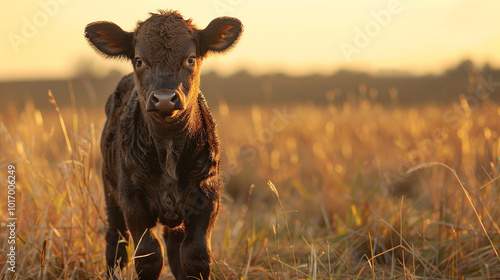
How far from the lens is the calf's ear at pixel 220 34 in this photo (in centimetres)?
343

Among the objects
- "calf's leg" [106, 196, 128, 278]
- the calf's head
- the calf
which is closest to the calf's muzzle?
the calf's head

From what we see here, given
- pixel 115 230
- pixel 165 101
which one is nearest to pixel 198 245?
pixel 165 101

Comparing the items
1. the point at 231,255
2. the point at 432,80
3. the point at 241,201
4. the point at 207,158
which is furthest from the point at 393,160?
the point at 432,80

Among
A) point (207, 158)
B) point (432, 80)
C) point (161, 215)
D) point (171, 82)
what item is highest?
point (171, 82)

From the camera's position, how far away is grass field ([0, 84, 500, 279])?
361 cm

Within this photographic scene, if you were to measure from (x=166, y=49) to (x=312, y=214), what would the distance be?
12.0 ft

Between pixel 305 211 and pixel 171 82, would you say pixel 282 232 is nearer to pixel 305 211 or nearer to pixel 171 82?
pixel 305 211

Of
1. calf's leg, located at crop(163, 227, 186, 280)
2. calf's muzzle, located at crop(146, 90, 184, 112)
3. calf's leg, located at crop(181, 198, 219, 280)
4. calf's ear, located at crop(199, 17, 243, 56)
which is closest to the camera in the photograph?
calf's muzzle, located at crop(146, 90, 184, 112)

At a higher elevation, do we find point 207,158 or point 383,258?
point 207,158

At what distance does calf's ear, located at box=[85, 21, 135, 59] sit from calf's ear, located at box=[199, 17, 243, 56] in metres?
0.54

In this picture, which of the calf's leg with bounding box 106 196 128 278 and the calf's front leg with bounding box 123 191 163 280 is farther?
the calf's leg with bounding box 106 196 128 278

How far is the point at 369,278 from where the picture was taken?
3.43 metres

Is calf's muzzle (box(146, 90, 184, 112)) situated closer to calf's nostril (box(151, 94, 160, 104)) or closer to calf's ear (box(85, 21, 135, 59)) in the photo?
calf's nostril (box(151, 94, 160, 104))

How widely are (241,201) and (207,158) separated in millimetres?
4404
